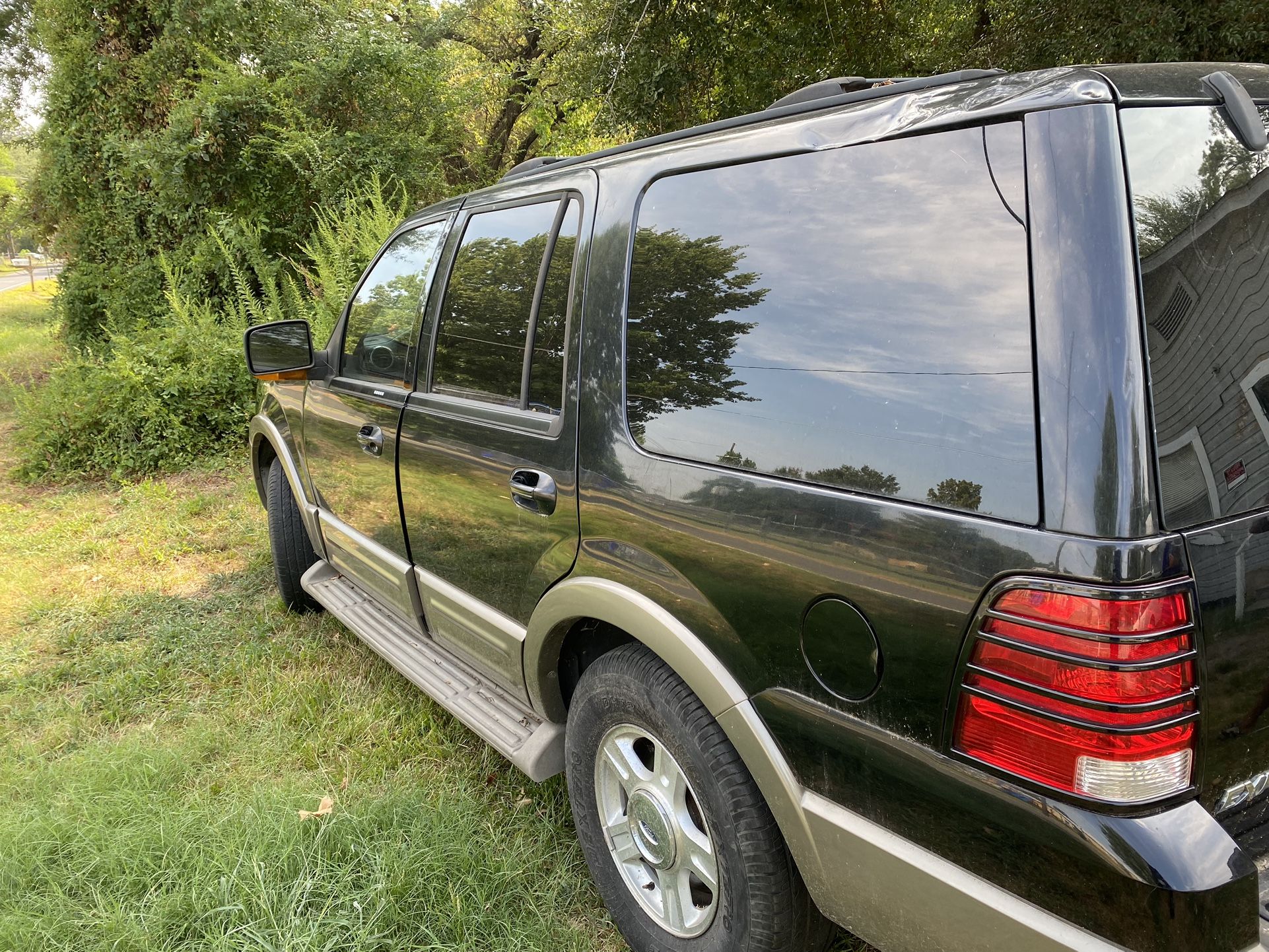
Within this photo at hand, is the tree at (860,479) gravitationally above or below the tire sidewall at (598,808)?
above

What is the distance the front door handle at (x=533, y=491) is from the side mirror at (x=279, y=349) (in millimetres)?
1672

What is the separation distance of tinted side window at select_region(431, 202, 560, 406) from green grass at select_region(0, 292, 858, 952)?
4.53ft

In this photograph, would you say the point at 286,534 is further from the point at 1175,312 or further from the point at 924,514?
the point at 1175,312

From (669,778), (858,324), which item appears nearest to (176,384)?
(669,778)

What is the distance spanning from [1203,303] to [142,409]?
7.96 meters

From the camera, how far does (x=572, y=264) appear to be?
2.23 m

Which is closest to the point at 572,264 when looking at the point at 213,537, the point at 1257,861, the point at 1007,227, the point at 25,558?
the point at 1007,227

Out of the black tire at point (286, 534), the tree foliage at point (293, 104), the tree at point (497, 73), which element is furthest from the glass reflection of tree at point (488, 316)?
the tree at point (497, 73)

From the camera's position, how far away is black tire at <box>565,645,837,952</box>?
5.65ft

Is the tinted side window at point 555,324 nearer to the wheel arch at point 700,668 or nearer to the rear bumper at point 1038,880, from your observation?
the wheel arch at point 700,668

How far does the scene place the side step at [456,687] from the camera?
7.85 feet

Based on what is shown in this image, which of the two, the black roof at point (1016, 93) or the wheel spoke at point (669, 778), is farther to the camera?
the wheel spoke at point (669, 778)

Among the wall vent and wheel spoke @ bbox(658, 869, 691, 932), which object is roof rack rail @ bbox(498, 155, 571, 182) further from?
wheel spoke @ bbox(658, 869, 691, 932)

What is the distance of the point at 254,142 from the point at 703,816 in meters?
9.32
